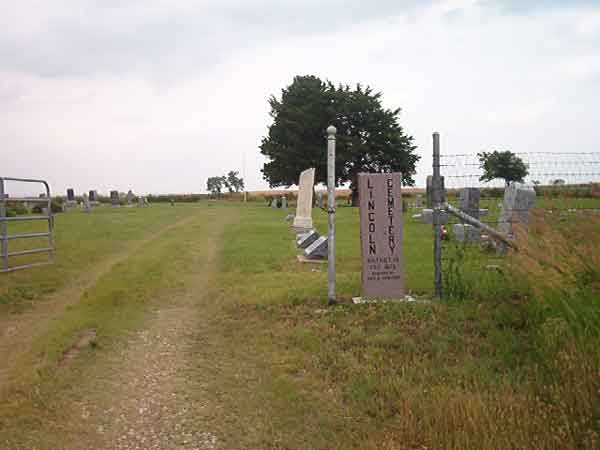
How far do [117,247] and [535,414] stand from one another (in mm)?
13037

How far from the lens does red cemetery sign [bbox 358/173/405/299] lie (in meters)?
6.63

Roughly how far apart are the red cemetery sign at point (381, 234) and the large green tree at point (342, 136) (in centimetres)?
3495

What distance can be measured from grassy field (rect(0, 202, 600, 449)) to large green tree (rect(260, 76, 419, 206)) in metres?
34.9

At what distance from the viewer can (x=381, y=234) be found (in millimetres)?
6738

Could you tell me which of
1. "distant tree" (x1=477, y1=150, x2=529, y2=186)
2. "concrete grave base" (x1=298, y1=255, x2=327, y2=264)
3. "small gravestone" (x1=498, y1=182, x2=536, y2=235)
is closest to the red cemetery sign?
"distant tree" (x1=477, y1=150, x2=529, y2=186)

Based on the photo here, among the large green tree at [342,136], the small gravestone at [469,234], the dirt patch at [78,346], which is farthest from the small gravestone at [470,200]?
the large green tree at [342,136]

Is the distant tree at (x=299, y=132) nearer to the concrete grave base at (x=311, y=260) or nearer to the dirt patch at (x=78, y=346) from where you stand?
the concrete grave base at (x=311, y=260)

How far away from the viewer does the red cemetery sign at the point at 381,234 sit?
21.8 feet

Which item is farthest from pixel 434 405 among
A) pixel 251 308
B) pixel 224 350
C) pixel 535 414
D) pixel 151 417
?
pixel 251 308

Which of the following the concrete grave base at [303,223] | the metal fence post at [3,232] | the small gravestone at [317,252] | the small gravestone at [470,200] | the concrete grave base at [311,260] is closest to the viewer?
the metal fence post at [3,232]

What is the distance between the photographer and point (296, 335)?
5.37 metres

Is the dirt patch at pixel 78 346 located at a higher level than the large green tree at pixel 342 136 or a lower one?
lower

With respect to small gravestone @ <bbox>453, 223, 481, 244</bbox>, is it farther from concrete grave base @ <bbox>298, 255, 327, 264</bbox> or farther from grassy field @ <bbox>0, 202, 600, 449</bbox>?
grassy field @ <bbox>0, 202, 600, 449</bbox>

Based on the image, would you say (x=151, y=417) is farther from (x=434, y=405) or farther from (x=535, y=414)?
(x=535, y=414)
